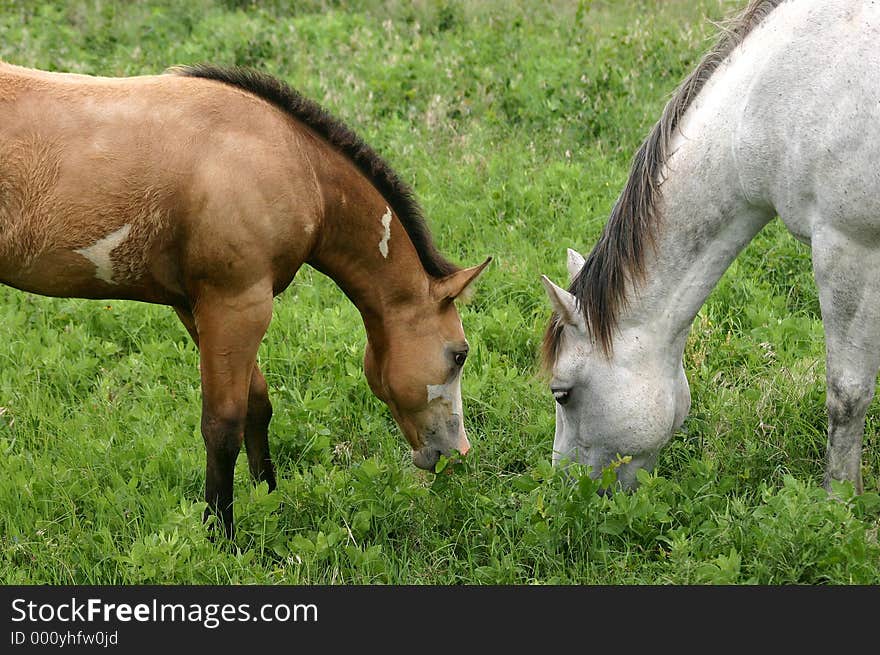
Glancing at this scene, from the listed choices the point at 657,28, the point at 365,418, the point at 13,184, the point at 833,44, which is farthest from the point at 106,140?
the point at 657,28

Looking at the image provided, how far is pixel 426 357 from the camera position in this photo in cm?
432

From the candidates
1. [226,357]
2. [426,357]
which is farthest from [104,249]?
[426,357]

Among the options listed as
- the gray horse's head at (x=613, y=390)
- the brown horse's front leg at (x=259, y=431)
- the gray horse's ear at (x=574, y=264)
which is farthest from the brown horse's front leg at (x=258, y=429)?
the gray horse's ear at (x=574, y=264)

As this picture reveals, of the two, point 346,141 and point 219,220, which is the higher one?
point 346,141

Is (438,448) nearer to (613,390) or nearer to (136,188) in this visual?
(613,390)

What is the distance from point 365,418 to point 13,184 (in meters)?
2.13

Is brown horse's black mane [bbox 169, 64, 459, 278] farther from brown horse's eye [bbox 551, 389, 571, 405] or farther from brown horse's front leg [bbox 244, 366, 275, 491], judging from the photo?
brown horse's front leg [bbox 244, 366, 275, 491]

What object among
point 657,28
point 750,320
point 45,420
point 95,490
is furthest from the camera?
point 657,28

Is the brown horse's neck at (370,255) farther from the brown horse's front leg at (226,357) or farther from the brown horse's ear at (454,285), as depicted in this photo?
the brown horse's front leg at (226,357)

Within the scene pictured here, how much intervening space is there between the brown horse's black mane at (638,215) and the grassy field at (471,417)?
2.34 ft

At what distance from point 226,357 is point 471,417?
5.48 ft

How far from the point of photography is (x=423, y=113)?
27.2 feet

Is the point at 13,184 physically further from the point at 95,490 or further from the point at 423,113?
the point at 423,113

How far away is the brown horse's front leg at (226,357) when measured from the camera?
13.0 ft
